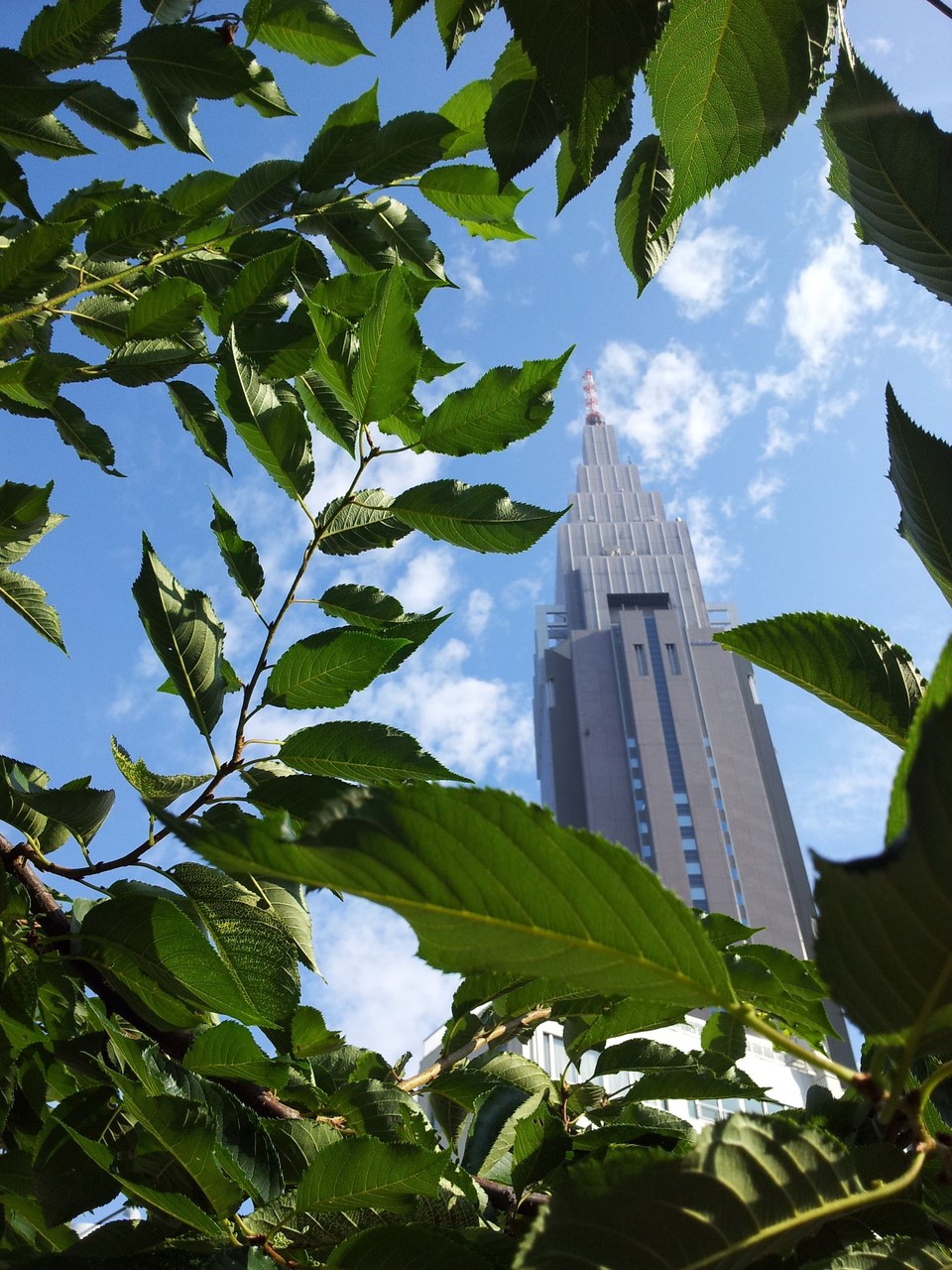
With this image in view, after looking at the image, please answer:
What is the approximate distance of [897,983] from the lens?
0.27 meters

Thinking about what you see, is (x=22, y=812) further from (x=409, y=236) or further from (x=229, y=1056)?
(x=409, y=236)

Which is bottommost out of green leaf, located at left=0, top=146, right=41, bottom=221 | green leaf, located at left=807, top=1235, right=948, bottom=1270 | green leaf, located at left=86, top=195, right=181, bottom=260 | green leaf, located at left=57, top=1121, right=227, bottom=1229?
green leaf, located at left=807, top=1235, right=948, bottom=1270

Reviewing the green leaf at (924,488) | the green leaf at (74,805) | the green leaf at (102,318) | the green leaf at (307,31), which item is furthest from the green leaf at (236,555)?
the green leaf at (307,31)

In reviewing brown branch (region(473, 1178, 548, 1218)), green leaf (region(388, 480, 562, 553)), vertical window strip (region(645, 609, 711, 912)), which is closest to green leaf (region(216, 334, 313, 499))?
green leaf (region(388, 480, 562, 553))

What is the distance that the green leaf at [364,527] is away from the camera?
34.5 inches

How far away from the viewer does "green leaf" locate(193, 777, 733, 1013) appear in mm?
273

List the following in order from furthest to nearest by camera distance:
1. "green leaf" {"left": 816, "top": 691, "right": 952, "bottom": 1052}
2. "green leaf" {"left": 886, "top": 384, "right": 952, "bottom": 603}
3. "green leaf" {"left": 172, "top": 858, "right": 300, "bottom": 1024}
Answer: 1. "green leaf" {"left": 172, "top": 858, "right": 300, "bottom": 1024}
2. "green leaf" {"left": 886, "top": 384, "right": 952, "bottom": 603}
3. "green leaf" {"left": 816, "top": 691, "right": 952, "bottom": 1052}

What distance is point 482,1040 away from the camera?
909 millimetres

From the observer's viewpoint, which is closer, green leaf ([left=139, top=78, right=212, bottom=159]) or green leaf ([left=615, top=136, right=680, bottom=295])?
green leaf ([left=615, top=136, right=680, bottom=295])

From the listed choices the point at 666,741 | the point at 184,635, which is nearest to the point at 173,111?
the point at 184,635

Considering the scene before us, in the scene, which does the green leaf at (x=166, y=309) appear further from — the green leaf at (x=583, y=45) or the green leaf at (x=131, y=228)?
the green leaf at (x=583, y=45)

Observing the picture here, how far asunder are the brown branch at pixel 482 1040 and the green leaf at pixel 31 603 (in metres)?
A: 0.63

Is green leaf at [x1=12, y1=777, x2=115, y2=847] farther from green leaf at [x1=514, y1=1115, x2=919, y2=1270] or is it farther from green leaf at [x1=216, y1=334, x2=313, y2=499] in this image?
green leaf at [x1=514, y1=1115, x2=919, y2=1270]

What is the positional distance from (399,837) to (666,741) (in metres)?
35.5
